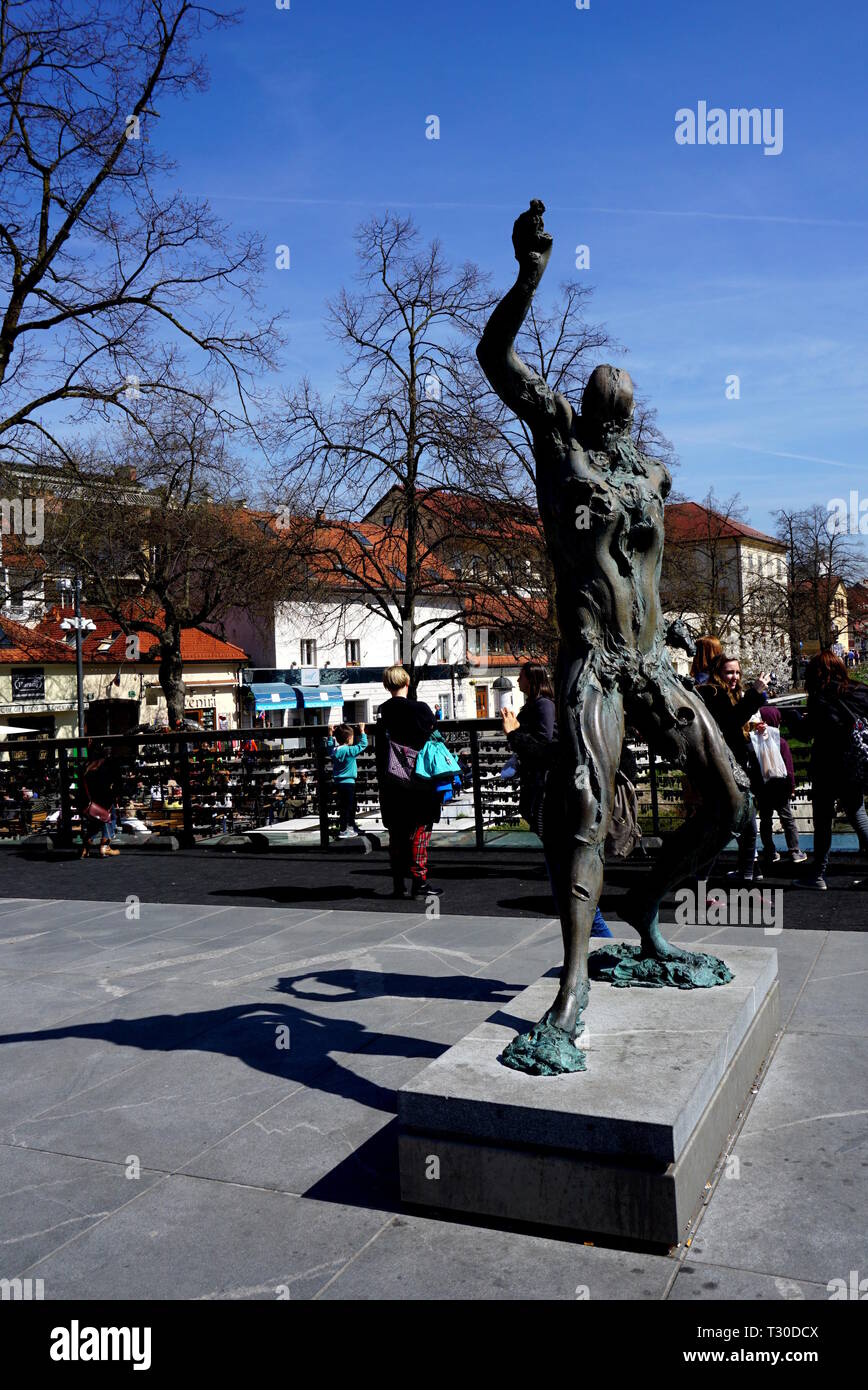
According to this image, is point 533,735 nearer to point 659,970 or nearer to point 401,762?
point 659,970

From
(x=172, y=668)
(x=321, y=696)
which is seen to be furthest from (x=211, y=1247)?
(x=321, y=696)

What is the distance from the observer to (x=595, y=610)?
14.0ft

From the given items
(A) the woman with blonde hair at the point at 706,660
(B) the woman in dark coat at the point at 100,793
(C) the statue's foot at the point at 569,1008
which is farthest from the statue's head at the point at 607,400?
(B) the woman in dark coat at the point at 100,793

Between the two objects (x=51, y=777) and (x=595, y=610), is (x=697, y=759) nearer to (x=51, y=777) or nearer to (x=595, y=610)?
(x=595, y=610)

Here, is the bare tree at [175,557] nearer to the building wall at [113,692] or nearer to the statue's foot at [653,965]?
the building wall at [113,692]

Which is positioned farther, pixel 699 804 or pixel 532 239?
pixel 699 804

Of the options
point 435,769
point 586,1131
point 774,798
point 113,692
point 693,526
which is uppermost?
point 693,526

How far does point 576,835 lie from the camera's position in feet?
13.0

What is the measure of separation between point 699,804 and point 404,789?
4.33 metres

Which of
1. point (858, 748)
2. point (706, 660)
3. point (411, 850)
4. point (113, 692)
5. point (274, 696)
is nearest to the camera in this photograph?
point (858, 748)

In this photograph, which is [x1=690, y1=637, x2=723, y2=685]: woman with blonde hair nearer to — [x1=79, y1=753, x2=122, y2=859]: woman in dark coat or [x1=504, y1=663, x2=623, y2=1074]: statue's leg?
[x1=504, y1=663, x2=623, y2=1074]: statue's leg

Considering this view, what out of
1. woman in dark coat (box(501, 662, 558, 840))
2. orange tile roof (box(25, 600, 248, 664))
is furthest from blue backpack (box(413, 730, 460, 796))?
orange tile roof (box(25, 600, 248, 664))
